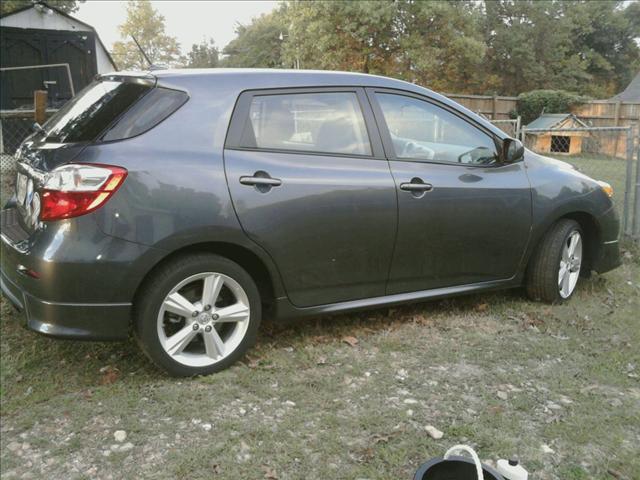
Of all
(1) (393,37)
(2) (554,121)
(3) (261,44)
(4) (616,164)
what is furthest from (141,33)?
(4) (616,164)

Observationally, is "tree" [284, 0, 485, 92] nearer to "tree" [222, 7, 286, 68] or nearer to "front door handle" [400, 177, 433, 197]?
"front door handle" [400, 177, 433, 197]

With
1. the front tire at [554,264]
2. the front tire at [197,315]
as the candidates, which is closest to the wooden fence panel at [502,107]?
the front tire at [554,264]

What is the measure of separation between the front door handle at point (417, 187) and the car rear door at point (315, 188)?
0.33 ft

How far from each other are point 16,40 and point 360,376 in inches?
485

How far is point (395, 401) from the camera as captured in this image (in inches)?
123

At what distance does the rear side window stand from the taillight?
0.22 m

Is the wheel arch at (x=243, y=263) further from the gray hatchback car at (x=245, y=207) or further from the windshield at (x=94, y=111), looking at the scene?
the windshield at (x=94, y=111)

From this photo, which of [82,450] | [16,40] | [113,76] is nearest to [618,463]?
[82,450]

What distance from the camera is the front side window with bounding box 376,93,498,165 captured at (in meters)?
3.87

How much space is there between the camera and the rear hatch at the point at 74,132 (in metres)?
3.03

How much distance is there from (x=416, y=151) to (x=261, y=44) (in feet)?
207

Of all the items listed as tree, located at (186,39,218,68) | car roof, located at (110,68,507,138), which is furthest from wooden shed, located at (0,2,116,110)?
tree, located at (186,39,218,68)

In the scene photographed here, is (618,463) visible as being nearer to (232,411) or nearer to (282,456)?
(282,456)

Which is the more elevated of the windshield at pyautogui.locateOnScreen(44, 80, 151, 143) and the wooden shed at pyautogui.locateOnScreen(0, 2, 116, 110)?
the wooden shed at pyautogui.locateOnScreen(0, 2, 116, 110)
